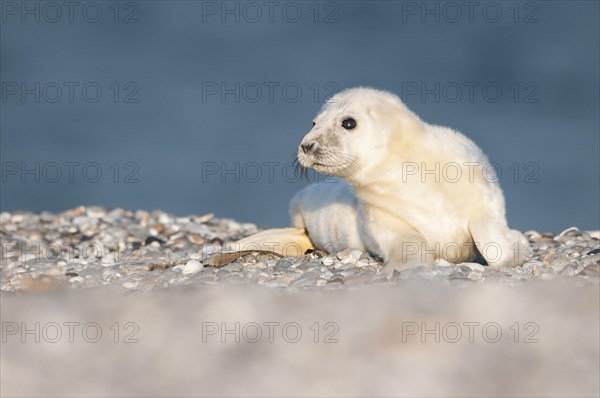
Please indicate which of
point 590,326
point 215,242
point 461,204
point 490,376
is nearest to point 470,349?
point 490,376

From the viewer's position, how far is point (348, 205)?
798 cm

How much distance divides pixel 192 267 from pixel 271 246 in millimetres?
867

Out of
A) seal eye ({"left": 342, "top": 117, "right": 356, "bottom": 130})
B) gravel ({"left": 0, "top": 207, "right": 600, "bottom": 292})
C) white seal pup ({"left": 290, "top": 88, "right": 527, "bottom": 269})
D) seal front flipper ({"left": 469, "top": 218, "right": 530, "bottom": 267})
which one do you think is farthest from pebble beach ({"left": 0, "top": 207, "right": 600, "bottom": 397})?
seal eye ({"left": 342, "top": 117, "right": 356, "bottom": 130})

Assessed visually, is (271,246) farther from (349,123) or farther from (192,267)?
(349,123)

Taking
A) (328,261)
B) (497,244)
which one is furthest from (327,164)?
(497,244)

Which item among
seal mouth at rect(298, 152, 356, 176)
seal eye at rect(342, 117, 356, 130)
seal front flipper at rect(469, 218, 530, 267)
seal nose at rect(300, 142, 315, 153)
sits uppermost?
seal eye at rect(342, 117, 356, 130)

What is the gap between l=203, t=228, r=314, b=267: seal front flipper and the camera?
7555mm

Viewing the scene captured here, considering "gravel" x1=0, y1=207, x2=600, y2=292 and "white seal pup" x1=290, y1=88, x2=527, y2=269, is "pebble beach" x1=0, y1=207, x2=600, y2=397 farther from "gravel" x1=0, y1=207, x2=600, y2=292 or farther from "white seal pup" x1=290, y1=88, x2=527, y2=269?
"white seal pup" x1=290, y1=88, x2=527, y2=269

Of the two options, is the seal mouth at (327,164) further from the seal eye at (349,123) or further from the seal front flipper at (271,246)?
the seal front flipper at (271,246)

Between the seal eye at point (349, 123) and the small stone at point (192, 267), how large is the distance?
1.26 m

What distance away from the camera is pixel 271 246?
26.3 ft

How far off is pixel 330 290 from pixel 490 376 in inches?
68.0

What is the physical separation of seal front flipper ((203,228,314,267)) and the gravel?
0.07m

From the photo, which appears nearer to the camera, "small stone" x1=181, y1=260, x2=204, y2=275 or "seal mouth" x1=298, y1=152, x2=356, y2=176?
"seal mouth" x1=298, y1=152, x2=356, y2=176
